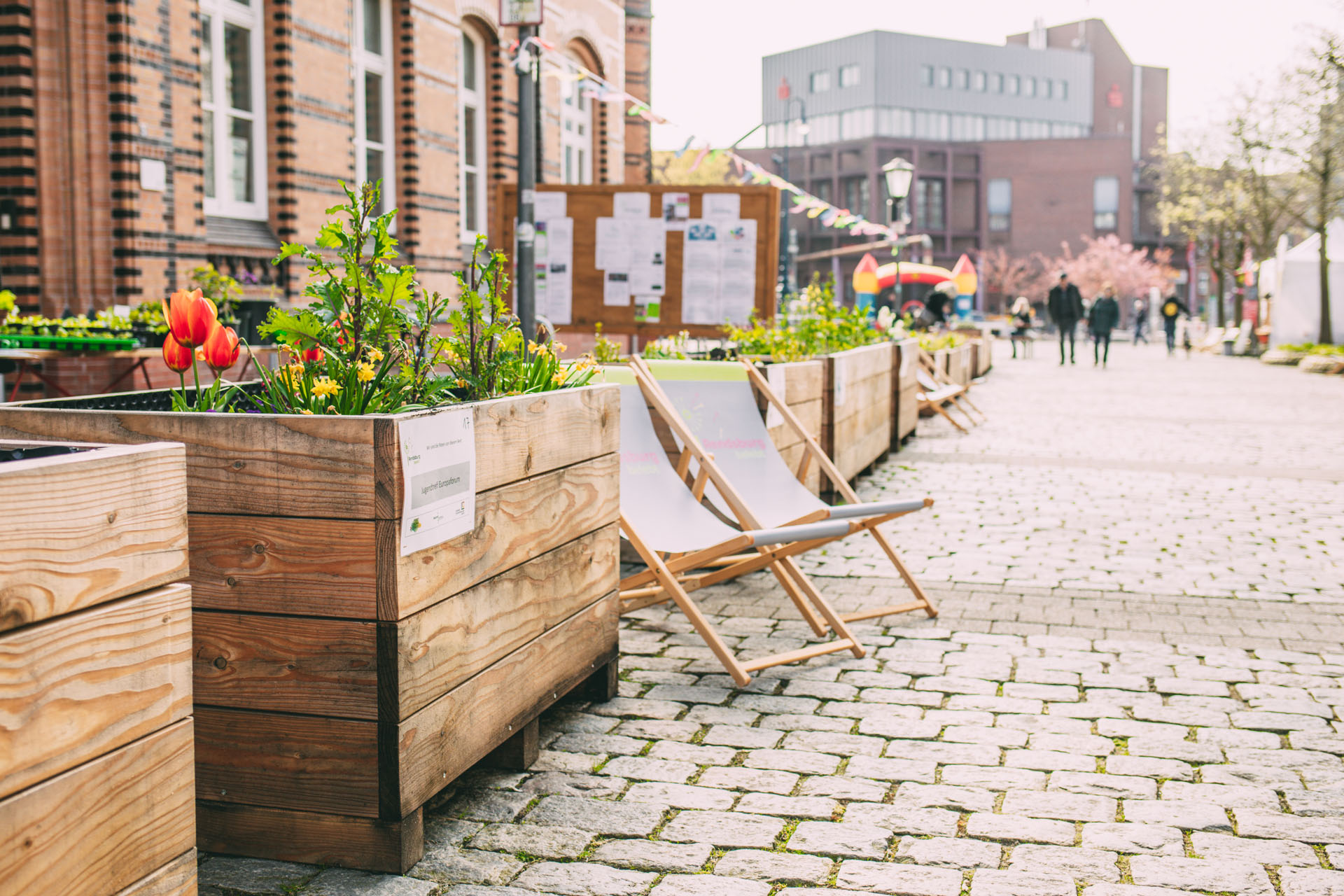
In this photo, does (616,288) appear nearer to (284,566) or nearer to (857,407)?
(857,407)

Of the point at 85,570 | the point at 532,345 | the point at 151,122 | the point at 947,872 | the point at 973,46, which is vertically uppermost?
the point at 973,46

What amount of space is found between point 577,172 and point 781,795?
1989cm

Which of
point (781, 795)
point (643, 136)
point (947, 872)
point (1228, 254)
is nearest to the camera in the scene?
point (947, 872)

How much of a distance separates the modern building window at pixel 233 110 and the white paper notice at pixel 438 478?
32.0 ft

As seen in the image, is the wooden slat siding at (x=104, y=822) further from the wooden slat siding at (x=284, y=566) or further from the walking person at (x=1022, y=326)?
the walking person at (x=1022, y=326)

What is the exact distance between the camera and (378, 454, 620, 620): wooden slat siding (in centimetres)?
277

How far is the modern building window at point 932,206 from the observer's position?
270 ft

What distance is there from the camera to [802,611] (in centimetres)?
482

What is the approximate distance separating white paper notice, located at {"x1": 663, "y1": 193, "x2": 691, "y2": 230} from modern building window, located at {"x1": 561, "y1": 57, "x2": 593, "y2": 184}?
11.1 meters

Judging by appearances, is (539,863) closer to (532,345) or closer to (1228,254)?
(532,345)

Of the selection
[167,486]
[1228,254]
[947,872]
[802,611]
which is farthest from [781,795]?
[1228,254]

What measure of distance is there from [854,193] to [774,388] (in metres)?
77.1

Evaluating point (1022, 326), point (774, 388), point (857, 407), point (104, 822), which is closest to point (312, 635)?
point (104, 822)

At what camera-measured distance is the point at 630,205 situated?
33.3 feet
